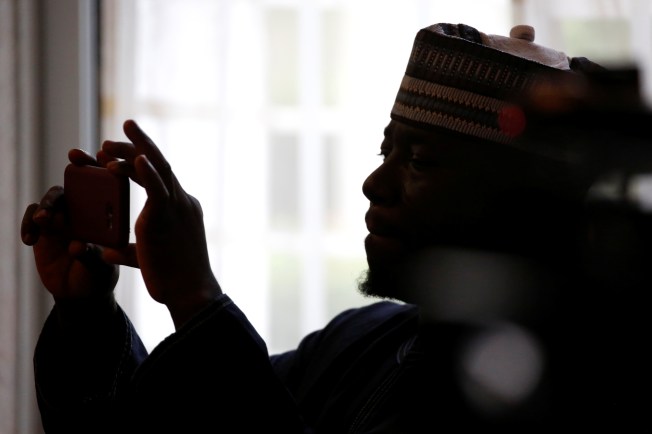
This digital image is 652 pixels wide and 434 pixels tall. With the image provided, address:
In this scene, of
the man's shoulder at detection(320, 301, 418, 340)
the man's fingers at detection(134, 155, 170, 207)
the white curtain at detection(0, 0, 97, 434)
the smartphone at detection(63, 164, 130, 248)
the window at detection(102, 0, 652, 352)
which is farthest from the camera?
the window at detection(102, 0, 652, 352)

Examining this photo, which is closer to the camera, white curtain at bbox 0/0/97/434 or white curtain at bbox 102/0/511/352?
white curtain at bbox 0/0/97/434

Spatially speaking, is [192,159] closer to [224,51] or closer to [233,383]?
[224,51]

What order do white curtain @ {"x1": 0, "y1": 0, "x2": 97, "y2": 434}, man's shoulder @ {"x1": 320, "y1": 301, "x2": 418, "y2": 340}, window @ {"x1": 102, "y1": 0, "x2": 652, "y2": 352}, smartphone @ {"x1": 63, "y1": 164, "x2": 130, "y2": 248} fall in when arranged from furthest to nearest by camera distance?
window @ {"x1": 102, "y1": 0, "x2": 652, "y2": 352}
white curtain @ {"x1": 0, "y1": 0, "x2": 97, "y2": 434}
man's shoulder @ {"x1": 320, "y1": 301, "x2": 418, "y2": 340}
smartphone @ {"x1": 63, "y1": 164, "x2": 130, "y2": 248}

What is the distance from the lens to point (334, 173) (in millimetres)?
2094

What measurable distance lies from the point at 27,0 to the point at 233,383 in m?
1.37

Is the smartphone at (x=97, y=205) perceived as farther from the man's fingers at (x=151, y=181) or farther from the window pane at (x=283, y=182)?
the window pane at (x=283, y=182)

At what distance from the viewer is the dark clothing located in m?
0.91

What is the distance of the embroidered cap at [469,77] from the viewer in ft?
3.26

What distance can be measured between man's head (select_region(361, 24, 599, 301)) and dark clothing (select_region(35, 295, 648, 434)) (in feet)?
0.39

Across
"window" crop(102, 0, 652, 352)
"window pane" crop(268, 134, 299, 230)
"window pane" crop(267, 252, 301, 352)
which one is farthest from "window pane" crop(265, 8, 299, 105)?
"window pane" crop(267, 252, 301, 352)

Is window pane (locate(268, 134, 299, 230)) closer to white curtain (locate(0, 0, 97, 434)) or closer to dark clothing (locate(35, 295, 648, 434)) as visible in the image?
white curtain (locate(0, 0, 97, 434))

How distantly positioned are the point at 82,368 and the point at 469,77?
627mm

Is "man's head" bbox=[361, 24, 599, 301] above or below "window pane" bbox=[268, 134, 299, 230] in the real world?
above

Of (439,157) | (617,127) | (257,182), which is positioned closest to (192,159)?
(257,182)
